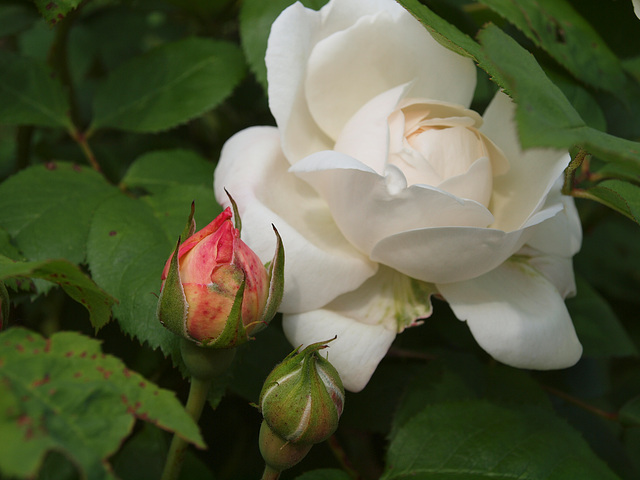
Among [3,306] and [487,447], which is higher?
[3,306]

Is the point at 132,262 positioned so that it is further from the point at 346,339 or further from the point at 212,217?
the point at 346,339

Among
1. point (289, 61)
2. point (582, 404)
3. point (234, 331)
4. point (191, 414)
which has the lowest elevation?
point (582, 404)

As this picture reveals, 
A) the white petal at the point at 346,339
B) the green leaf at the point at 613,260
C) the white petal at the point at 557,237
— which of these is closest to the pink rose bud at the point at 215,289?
the white petal at the point at 346,339

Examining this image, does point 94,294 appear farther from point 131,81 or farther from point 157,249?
point 131,81

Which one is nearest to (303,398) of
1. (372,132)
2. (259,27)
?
(372,132)

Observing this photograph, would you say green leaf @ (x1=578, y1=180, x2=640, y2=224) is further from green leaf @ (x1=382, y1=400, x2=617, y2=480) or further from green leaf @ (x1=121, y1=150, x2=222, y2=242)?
green leaf @ (x1=121, y1=150, x2=222, y2=242)

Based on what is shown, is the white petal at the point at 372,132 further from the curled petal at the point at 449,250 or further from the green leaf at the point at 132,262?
the green leaf at the point at 132,262

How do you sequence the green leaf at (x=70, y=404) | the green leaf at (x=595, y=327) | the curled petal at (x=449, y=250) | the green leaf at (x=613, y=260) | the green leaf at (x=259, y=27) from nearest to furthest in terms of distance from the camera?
the green leaf at (x=70, y=404) < the curled petal at (x=449, y=250) < the green leaf at (x=259, y=27) < the green leaf at (x=595, y=327) < the green leaf at (x=613, y=260)
